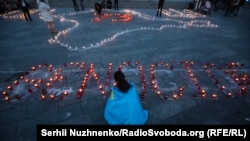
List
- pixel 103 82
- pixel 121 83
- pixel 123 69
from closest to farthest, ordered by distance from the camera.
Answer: pixel 121 83 → pixel 103 82 → pixel 123 69

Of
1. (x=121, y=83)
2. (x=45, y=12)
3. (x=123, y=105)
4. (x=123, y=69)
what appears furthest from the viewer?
(x=45, y=12)

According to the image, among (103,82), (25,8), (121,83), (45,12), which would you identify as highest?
(45,12)

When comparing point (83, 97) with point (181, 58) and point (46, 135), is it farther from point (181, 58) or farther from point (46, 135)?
point (181, 58)

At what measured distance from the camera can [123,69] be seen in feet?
21.2

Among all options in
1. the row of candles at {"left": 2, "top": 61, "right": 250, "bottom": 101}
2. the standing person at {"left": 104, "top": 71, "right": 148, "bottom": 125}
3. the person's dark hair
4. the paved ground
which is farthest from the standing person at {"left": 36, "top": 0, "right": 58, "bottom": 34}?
the person's dark hair

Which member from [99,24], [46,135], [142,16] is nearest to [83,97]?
[46,135]

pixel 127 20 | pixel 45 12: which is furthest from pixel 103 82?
pixel 127 20

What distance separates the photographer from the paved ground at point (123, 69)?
4.48 m

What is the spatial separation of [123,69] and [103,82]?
1061 millimetres

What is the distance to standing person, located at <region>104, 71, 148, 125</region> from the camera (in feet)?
11.8

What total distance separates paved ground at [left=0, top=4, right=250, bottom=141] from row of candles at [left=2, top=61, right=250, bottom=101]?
0.10ft

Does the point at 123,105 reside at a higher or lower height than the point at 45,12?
lower

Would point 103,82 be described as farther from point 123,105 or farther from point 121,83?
point 121,83

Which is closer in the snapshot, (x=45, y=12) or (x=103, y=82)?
(x=103, y=82)
